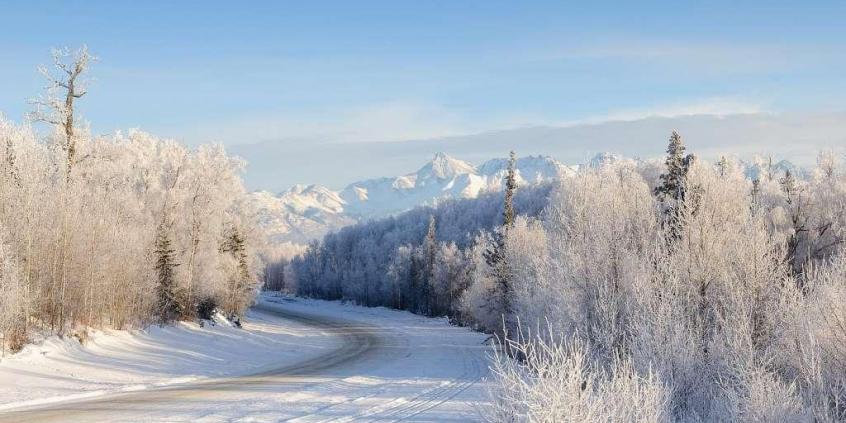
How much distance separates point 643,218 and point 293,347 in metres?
25.3

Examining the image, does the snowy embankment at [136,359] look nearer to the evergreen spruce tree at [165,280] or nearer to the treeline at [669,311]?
the evergreen spruce tree at [165,280]

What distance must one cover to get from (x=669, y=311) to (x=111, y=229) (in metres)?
28.7

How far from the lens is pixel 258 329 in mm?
56875

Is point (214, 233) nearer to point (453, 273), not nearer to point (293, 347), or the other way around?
point (293, 347)

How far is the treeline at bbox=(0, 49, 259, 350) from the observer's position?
29.3 m

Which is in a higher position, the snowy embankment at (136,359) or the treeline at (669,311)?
the treeline at (669,311)

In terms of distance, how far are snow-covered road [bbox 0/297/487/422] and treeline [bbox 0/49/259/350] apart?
8489 mm

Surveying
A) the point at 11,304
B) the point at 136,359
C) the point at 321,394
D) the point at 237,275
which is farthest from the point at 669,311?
the point at 237,275

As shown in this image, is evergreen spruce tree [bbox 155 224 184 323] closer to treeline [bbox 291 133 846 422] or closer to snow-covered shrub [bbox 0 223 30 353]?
snow-covered shrub [bbox 0 223 30 353]

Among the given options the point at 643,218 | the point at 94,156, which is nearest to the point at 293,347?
the point at 94,156

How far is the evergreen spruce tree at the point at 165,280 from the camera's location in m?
43.4

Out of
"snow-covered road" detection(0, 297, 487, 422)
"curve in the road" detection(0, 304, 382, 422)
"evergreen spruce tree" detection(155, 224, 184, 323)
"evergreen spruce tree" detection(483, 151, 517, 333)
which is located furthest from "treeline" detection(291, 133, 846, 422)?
"evergreen spruce tree" detection(155, 224, 184, 323)

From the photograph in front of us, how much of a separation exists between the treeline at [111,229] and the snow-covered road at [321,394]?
27.8ft

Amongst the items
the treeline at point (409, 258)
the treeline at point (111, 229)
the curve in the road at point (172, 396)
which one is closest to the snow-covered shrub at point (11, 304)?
the treeline at point (111, 229)
